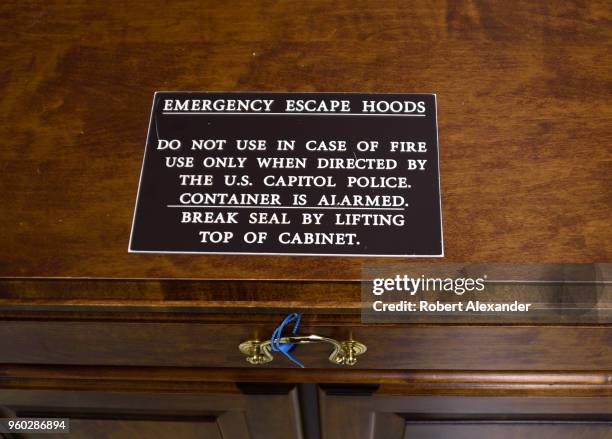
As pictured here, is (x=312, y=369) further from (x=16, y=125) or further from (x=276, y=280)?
(x=16, y=125)

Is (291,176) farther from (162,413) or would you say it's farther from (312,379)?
(162,413)

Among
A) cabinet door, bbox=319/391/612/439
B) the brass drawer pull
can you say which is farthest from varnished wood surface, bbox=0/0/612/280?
cabinet door, bbox=319/391/612/439

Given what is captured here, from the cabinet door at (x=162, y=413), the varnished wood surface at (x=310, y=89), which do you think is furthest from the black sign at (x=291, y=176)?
the cabinet door at (x=162, y=413)

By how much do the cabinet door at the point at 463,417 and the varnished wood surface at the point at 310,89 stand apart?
26 centimetres

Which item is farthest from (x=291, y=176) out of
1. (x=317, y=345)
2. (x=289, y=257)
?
(x=317, y=345)

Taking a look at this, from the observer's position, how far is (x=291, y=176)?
55 cm

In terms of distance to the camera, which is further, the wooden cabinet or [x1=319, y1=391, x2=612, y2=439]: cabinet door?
[x1=319, y1=391, x2=612, y2=439]: cabinet door

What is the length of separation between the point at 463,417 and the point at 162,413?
41 centimetres

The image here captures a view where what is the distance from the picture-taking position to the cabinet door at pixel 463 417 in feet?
2.26

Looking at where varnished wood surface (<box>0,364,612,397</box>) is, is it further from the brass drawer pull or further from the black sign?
the black sign

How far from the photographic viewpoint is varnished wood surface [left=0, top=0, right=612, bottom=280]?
20.7 inches

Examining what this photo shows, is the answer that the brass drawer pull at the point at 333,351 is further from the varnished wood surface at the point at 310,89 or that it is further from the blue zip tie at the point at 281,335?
the varnished wood surface at the point at 310,89

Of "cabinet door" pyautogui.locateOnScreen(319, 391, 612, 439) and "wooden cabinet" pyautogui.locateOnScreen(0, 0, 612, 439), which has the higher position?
"wooden cabinet" pyautogui.locateOnScreen(0, 0, 612, 439)

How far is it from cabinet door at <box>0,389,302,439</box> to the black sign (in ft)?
0.88
